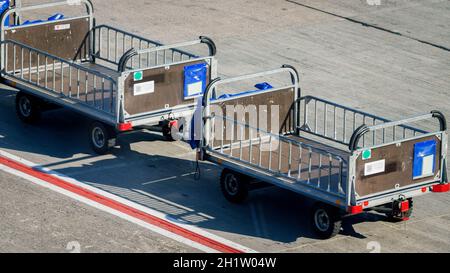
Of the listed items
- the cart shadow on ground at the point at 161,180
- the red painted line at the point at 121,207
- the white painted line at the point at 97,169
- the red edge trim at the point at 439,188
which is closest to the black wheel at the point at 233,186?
the cart shadow on ground at the point at 161,180

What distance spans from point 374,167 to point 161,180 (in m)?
4.12

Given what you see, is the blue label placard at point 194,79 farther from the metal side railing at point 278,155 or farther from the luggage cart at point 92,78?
the metal side railing at point 278,155

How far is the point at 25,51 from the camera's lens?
72.2ft

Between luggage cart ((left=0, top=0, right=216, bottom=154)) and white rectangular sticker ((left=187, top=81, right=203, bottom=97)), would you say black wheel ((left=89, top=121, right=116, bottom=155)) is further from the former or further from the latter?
white rectangular sticker ((left=187, top=81, right=203, bottom=97))

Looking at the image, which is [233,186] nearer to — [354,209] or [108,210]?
[108,210]

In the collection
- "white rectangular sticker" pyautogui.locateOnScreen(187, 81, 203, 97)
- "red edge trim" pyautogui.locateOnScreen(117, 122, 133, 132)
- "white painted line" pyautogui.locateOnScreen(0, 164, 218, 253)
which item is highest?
"white rectangular sticker" pyautogui.locateOnScreen(187, 81, 203, 97)

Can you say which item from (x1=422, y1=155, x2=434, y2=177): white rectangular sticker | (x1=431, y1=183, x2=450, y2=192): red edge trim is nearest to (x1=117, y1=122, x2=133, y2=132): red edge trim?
(x1=422, y1=155, x2=434, y2=177): white rectangular sticker

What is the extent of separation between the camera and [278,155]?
61.9 feet

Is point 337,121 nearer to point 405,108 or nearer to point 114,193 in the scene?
point 405,108

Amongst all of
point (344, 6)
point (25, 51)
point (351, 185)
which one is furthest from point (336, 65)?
point (351, 185)

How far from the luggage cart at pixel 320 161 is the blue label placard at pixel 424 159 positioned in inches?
0.6

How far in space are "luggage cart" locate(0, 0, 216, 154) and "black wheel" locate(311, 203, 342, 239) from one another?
397 cm

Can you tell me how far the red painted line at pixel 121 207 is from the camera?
1728 cm

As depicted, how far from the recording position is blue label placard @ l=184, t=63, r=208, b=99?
2055 cm
